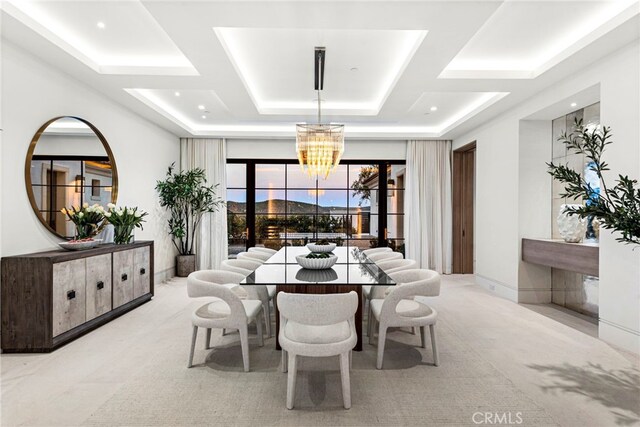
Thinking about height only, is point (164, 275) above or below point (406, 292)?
below

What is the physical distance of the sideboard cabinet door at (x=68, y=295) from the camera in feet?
10.6

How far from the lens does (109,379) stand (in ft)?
8.84

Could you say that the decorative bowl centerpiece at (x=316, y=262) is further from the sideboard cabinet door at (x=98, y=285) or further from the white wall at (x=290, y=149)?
the white wall at (x=290, y=149)

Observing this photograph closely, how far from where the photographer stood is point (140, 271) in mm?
4770

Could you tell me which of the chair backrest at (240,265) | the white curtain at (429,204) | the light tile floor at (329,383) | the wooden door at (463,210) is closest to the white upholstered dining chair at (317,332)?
the light tile floor at (329,383)

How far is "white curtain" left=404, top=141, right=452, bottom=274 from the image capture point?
7273mm

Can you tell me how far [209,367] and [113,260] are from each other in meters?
2.06

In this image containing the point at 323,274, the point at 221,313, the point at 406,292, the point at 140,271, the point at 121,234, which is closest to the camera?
the point at 406,292

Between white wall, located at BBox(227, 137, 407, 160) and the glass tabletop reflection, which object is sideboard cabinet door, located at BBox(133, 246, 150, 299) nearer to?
the glass tabletop reflection

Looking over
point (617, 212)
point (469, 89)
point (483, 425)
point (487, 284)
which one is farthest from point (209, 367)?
point (487, 284)

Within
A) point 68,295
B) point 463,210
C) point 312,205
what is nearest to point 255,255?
point 68,295

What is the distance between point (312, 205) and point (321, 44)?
4222mm

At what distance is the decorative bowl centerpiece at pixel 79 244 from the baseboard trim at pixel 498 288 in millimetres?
5427

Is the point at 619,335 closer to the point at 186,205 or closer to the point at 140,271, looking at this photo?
the point at 140,271
